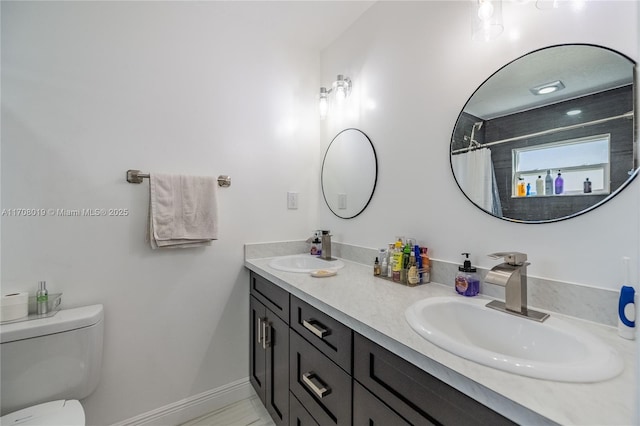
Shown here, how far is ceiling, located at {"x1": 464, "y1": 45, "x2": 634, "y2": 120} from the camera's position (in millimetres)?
832

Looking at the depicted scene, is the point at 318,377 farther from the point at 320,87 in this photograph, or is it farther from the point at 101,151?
the point at 320,87

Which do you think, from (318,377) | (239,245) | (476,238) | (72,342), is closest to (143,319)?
(72,342)

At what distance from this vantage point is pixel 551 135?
3.07 ft

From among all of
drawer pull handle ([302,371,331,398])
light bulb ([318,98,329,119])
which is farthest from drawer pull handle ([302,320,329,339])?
light bulb ([318,98,329,119])

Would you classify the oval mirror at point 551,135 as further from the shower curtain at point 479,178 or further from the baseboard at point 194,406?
the baseboard at point 194,406

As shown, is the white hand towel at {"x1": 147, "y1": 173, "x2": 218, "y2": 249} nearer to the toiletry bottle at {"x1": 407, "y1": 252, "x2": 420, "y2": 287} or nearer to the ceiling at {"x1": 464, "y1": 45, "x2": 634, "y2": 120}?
the toiletry bottle at {"x1": 407, "y1": 252, "x2": 420, "y2": 287}

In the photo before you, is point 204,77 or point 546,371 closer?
point 546,371

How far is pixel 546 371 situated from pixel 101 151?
1.88m

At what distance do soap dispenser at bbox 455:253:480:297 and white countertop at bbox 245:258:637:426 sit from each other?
0.21 ft

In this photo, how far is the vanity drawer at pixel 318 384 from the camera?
93 cm

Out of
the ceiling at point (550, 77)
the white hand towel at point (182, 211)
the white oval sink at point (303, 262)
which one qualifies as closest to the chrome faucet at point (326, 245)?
the white oval sink at point (303, 262)

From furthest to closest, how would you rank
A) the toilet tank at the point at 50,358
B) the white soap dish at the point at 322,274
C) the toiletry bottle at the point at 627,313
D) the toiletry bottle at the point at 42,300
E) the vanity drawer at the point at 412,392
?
the white soap dish at the point at 322,274
the toiletry bottle at the point at 42,300
the toilet tank at the point at 50,358
the toiletry bottle at the point at 627,313
the vanity drawer at the point at 412,392

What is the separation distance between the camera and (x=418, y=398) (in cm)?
68

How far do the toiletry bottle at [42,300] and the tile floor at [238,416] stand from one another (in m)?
0.97
